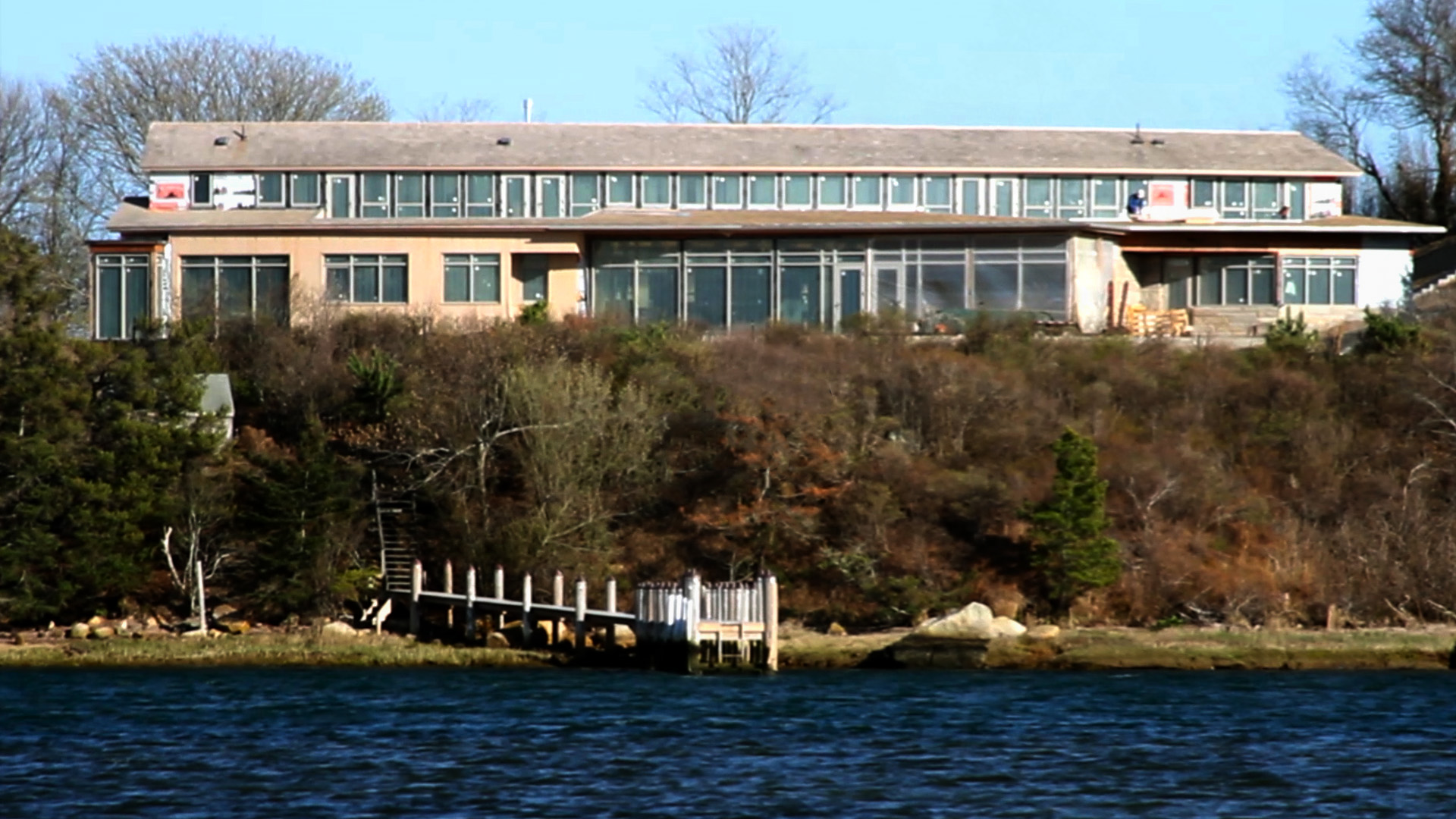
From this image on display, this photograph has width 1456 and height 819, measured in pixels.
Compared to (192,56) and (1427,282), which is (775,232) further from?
(192,56)

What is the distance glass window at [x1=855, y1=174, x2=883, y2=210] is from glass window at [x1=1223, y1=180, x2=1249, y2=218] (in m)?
9.20

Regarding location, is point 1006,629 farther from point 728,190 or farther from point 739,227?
point 728,190

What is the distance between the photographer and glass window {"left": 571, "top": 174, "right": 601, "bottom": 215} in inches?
2069

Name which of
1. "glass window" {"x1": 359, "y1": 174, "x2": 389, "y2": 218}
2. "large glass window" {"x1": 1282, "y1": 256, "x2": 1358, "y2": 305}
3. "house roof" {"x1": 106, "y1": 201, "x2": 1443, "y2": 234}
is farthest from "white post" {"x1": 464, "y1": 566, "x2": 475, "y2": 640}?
"large glass window" {"x1": 1282, "y1": 256, "x2": 1358, "y2": 305}

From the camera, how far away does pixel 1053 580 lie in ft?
121

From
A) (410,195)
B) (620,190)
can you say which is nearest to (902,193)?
(620,190)

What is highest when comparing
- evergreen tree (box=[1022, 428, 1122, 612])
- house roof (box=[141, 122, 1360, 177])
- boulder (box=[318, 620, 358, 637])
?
house roof (box=[141, 122, 1360, 177])

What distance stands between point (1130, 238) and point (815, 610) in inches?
694

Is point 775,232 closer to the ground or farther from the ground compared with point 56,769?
farther from the ground

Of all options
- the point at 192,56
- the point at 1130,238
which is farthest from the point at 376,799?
the point at 192,56

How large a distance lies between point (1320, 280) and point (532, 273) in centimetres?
1959

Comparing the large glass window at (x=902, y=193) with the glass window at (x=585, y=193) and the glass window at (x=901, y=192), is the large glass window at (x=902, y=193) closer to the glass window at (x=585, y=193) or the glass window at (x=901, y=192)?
the glass window at (x=901, y=192)

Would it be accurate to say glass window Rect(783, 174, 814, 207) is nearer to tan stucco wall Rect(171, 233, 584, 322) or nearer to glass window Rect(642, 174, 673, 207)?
glass window Rect(642, 174, 673, 207)

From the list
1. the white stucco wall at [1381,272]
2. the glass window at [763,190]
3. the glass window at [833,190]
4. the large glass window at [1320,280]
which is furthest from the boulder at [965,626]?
the glass window at [763,190]
